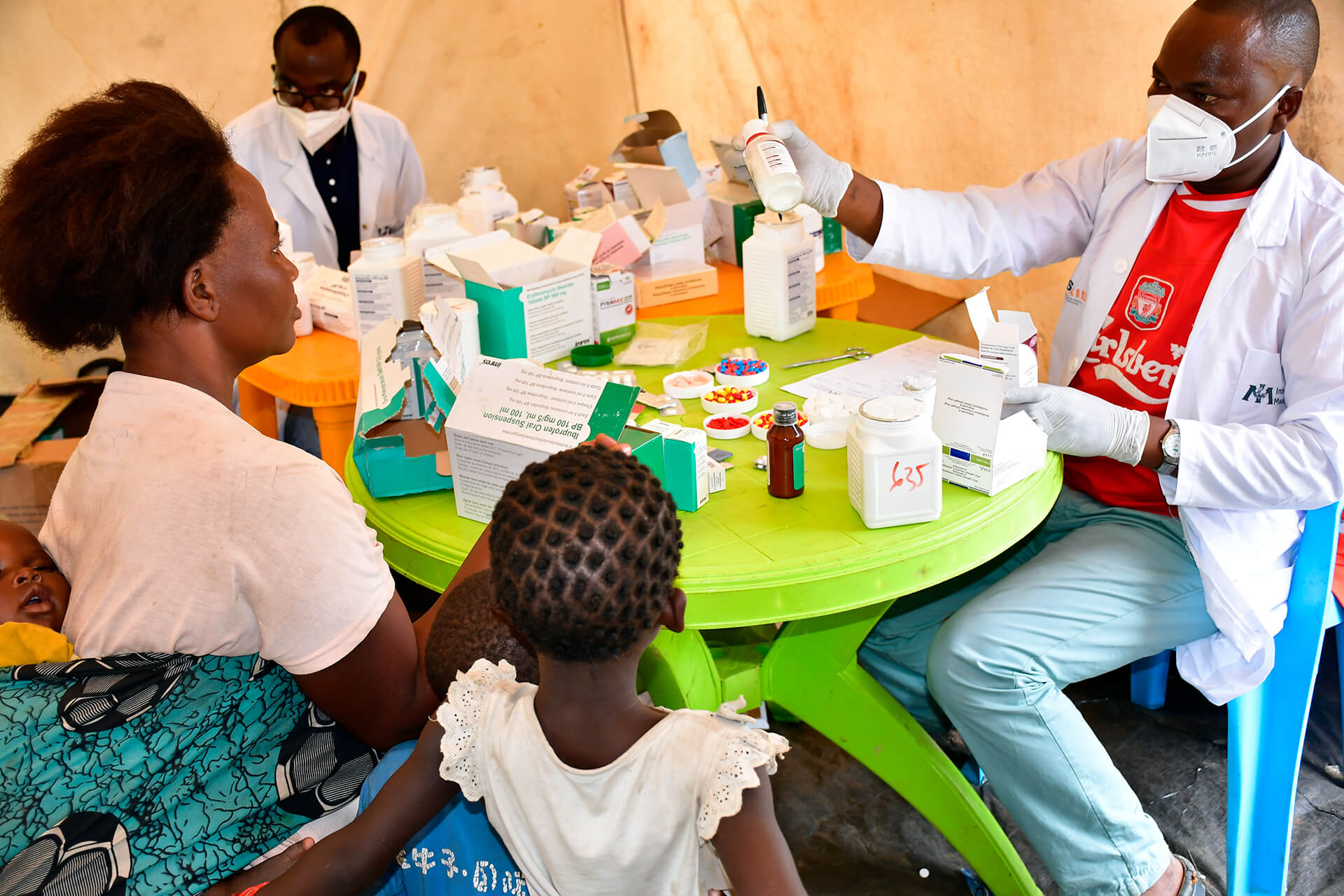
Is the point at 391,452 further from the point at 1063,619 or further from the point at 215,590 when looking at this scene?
the point at 1063,619

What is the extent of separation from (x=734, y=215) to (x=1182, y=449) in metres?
1.73

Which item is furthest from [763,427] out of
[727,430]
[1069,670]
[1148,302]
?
[1148,302]

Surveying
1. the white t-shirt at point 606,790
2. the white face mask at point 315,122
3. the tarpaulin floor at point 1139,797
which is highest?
the white face mask at point 315,122

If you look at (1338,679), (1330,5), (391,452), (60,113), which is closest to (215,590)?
(391,452)

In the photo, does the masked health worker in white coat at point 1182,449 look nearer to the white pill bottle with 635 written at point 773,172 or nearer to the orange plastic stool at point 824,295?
the white pill bottle with 635 written at point 773,172

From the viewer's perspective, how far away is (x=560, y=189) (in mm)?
5539

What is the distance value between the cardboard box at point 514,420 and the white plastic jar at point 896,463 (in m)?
0.37

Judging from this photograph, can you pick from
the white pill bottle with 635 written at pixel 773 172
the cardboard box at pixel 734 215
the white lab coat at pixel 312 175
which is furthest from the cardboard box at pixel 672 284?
the white lab coat at pixel 312 175

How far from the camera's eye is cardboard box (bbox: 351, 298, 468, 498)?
1854 millimetres

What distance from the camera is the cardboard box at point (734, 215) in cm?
328

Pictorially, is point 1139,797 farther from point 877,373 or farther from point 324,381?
point 324,381

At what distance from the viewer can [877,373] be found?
2238 mm

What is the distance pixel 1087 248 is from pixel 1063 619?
910 millimetres

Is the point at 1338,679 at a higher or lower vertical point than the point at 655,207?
lower
